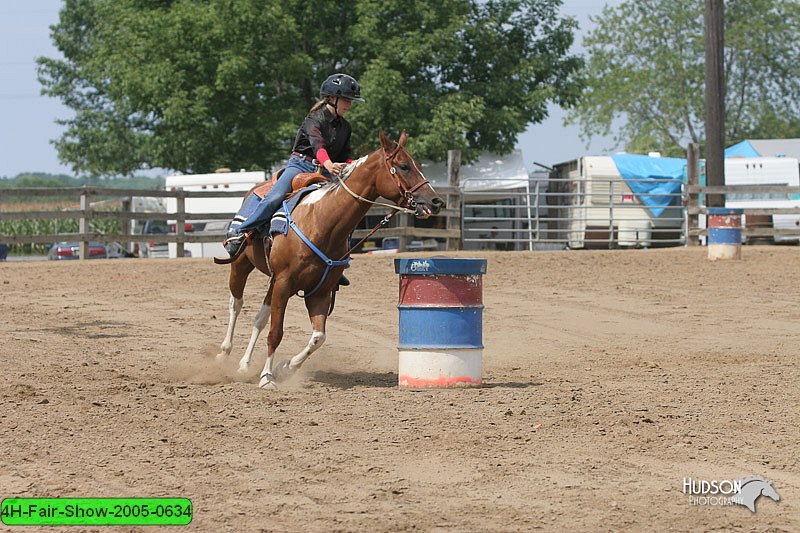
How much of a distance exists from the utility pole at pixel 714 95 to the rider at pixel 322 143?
19.2m

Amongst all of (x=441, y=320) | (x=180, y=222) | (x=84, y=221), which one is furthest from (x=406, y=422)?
(x=180, y=222)

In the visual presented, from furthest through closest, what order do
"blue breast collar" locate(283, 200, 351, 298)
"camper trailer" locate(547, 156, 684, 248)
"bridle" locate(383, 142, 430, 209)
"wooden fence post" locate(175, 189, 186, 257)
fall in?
"camper trailer" locate(547, 156, 684, 248) < "wooden fence post" locate(175, 189, 186, 257) < "blue breast collar" locate(283, 200, 351, 298) < "bridle" locate(383, 142, 430, 209)

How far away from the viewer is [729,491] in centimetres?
611

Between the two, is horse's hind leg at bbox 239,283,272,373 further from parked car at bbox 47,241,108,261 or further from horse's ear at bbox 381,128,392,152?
parked car at bbox 47,241,108,261

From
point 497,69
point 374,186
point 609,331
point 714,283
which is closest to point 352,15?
point 497,69

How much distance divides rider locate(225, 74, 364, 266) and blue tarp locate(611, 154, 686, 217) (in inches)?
899

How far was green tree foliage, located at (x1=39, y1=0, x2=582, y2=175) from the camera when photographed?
34625 millimetres

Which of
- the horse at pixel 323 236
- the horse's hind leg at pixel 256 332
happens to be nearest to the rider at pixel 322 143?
the horse at pixel 323 236

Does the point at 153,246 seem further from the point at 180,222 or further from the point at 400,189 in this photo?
the point at 400,189

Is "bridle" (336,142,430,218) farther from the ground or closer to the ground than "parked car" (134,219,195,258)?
farther from the ground

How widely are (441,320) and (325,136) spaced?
2.11 metres

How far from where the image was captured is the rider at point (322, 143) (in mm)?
10188

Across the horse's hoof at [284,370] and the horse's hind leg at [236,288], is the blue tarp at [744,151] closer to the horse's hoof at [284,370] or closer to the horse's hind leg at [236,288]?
the horse's hind leg at [236,288]

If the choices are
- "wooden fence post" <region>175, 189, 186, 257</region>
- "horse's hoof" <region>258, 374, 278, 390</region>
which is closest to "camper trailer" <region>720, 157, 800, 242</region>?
"wooden fence post" <region>175, 189, 186, 257</region>
